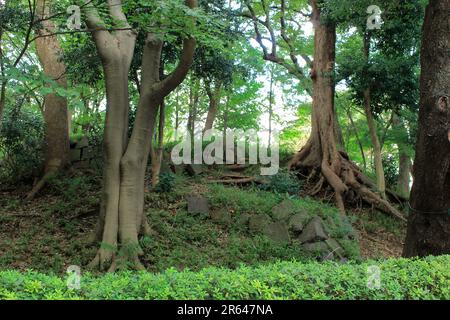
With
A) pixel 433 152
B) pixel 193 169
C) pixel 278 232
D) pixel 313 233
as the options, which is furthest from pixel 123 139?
pixel 433 152

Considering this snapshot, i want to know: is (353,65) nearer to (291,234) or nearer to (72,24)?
(291,234)

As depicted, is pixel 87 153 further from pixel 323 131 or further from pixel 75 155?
pixel 323 131

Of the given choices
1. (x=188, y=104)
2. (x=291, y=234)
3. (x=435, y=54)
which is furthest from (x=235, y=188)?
(x=188, y=104)

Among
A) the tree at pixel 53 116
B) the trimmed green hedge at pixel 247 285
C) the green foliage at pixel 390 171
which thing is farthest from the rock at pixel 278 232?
the green foliage at pixel 390 171

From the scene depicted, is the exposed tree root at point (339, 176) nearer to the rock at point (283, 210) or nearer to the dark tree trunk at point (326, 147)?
the dark tree trunk at point (326, 147)

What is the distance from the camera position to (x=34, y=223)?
946 cm

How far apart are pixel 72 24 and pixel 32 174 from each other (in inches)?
220

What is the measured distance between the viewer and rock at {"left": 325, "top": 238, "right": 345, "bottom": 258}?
860 centimetres

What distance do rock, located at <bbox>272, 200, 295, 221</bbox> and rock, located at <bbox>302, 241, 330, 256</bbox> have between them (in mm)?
958

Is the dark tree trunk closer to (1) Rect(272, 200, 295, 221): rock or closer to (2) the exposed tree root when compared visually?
(2) the exposed tree root

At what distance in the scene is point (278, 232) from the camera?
9062 millimetres

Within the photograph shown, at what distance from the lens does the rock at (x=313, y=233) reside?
348 inches

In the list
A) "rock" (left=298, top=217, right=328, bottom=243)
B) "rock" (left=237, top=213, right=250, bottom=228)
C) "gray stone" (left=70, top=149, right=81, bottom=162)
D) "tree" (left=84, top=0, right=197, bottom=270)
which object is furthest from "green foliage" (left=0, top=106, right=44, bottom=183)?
"rock" (left=298, top=217, right=328, bottom=243)

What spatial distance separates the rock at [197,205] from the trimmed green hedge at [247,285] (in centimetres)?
573
